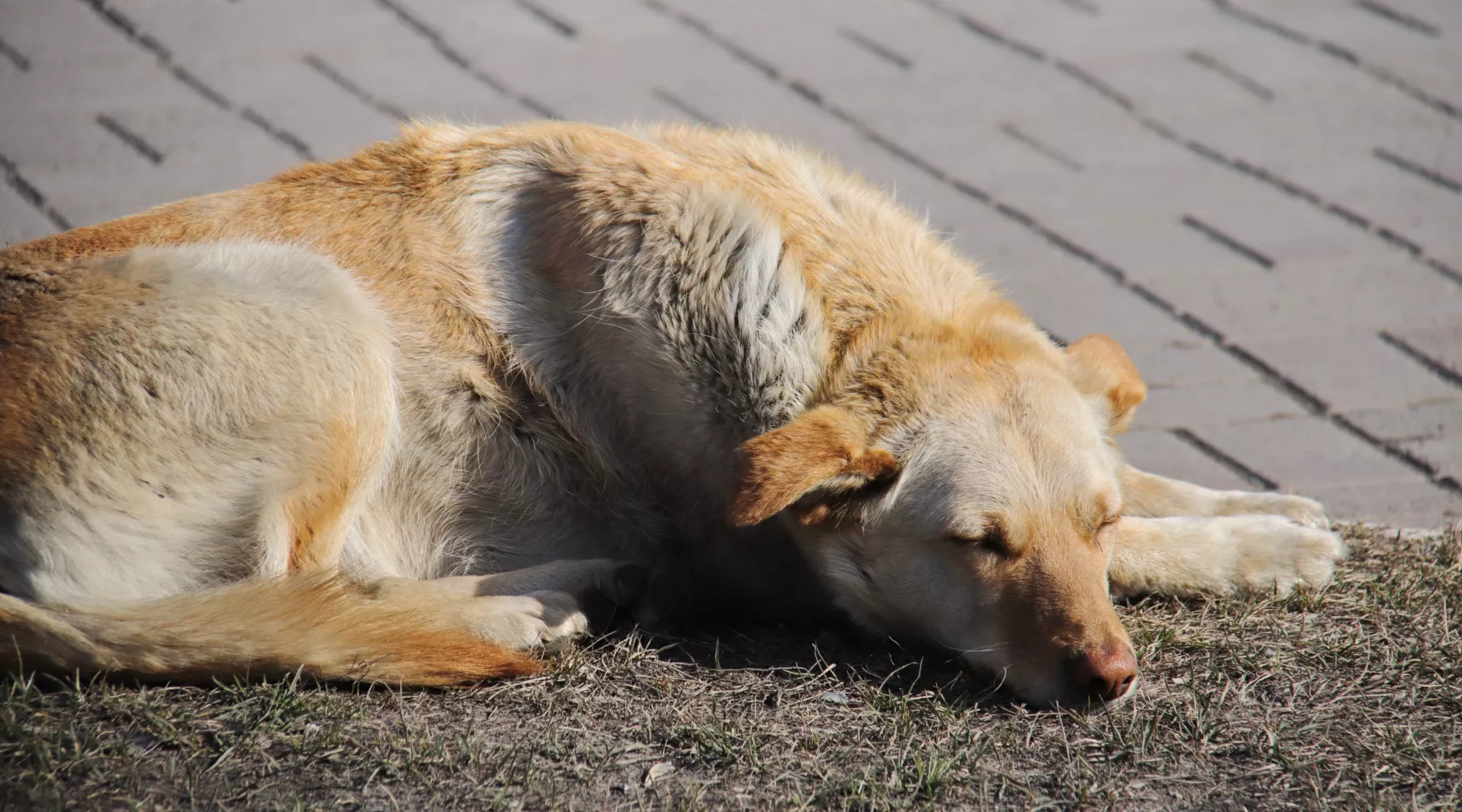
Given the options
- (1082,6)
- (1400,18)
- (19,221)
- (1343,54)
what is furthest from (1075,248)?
(19,221)

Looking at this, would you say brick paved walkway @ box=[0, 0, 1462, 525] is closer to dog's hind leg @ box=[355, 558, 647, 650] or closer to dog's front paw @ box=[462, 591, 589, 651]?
dog's hind leg @ box=[355, 558, 647, 650]

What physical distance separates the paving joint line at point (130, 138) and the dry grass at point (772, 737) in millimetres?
3386

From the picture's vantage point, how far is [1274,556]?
3.47 meters

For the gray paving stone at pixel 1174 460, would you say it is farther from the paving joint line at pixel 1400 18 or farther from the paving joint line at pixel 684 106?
the paving joint line at pixel 1400 18

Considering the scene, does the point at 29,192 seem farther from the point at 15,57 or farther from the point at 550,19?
the point at 550,19

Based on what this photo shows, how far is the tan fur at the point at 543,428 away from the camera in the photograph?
2846mm

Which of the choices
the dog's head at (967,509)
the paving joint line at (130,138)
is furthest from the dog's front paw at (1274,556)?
the paving joint line at (130,138)

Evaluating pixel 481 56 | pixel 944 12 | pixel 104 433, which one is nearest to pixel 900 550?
pixel 104 433

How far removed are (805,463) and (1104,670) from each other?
81cm

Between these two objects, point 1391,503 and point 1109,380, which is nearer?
point 1109,380

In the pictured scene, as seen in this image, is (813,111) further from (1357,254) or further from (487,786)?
(487,786)

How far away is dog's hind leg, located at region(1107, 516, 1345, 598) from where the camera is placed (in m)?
3.41

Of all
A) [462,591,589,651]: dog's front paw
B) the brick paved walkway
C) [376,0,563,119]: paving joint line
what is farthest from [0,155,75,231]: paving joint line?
[462,591,589,651]: dog's front paw

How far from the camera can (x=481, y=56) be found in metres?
6.25
